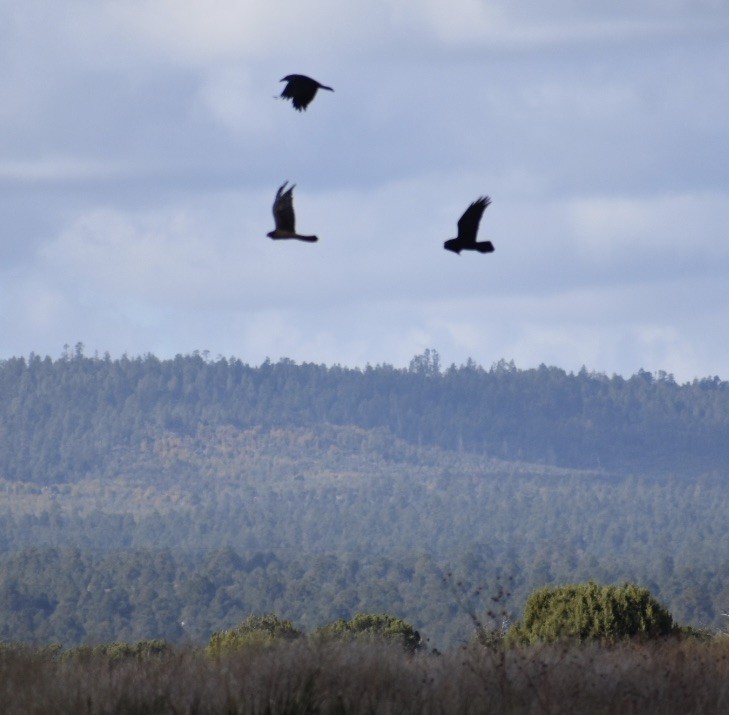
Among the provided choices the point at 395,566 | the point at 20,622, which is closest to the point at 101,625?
the point at 20,622

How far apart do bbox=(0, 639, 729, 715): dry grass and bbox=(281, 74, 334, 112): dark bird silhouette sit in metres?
4.29

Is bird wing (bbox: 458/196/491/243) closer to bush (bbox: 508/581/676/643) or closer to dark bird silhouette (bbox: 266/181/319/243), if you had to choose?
dark bird silhouette (bbox: 266/181/319/243)

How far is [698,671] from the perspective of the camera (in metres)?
14.8

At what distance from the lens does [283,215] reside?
9.06 metres

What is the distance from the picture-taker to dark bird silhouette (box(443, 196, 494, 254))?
9.38m

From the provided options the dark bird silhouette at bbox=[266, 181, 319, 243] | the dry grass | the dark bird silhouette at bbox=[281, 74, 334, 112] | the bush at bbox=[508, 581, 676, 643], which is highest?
the dark bird silhouette at bbox=[281, 74, 334, 112]

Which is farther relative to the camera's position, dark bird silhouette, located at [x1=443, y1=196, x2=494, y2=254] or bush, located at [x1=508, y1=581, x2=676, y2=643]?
bush, located at [x1=508, y1=581, x2=676, y2=643]

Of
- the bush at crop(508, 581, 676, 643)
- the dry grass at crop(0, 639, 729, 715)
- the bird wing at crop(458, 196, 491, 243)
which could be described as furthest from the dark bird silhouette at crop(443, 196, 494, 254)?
the bush at crop(508, 581, 676, 643)

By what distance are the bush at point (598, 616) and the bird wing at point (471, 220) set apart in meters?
9.64

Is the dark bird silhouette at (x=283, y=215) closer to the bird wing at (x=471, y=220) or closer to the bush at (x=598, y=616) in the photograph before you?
the bird wing at (x=471, y=220)

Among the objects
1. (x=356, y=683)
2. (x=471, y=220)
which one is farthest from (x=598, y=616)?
(x=471, y=220)

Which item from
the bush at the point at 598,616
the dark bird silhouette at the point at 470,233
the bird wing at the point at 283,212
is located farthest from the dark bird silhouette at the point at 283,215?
the bush at the point at 598,616

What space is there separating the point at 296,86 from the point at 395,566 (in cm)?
12688

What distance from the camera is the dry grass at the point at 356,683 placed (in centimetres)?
1152
